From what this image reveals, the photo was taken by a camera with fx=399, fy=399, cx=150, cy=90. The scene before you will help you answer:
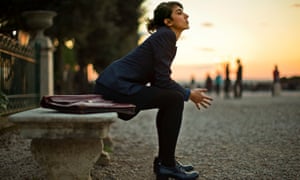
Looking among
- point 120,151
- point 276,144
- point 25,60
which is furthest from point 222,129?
A: point 25,60

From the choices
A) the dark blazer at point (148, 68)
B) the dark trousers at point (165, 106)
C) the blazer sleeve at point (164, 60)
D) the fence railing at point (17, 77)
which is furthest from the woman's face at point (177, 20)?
the fence railing at point (17, 77)

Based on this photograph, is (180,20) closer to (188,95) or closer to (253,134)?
(188,95)

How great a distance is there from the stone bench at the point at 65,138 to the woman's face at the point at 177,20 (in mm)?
1106

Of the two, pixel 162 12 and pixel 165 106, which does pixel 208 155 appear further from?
pixel 162 12

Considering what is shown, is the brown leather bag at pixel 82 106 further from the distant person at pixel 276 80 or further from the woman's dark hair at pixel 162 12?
the distant person at pixel 276 80

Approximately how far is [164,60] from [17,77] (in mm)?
4832

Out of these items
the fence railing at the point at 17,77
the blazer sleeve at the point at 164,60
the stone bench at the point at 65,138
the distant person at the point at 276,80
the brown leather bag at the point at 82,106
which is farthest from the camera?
the distant person at the point at 276,80

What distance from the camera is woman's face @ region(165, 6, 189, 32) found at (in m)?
3.57

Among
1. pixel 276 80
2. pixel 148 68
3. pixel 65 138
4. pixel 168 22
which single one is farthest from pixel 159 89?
pixel 276 80

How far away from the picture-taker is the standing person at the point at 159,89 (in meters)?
3.29

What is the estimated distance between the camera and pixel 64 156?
292cm

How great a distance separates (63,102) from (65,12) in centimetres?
1130

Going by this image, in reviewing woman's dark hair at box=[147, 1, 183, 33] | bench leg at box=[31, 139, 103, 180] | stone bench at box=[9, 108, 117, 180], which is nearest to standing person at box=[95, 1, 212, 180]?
woman's dark hair at box=[147, 1, 183, 33]

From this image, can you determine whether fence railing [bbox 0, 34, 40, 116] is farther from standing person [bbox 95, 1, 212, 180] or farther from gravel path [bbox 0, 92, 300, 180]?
standing person [bbox 95, 1, 212, 180]
